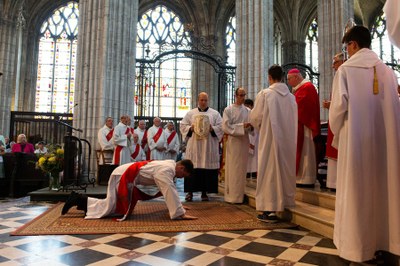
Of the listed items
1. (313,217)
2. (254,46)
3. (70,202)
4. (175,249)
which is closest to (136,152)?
(254,46)

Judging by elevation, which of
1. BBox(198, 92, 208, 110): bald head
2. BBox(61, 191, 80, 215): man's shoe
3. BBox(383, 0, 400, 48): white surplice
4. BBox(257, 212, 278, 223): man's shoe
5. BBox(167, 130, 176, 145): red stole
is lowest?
BBox(257, 212, 278, 223): man's shoe

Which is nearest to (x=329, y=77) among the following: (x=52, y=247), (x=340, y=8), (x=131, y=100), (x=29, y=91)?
(x=340, y=8)

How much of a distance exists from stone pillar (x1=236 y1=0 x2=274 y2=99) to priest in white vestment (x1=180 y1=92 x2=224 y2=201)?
466 cm

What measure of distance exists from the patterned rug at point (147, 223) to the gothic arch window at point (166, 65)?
1483cm

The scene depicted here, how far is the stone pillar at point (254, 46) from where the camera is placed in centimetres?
1119

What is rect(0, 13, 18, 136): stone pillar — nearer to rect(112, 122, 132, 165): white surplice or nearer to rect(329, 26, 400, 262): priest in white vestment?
rect(112, 122, 132, 165): white surplice

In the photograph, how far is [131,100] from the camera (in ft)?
36.2

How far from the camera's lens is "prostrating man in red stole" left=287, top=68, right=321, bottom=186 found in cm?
501

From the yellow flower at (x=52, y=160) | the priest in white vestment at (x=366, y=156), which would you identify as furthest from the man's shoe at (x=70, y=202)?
the priest in white vestment at (x=366, y=156)

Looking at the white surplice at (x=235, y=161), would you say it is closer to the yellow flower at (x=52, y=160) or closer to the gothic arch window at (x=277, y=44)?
the yellow flower at (x=52, y=160)

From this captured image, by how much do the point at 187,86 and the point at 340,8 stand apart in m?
10.8

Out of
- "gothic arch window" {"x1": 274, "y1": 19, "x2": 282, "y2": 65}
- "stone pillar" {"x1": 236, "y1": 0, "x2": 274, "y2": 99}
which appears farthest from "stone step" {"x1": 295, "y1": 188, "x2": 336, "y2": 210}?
"gothic arch window" {"x1": 274, "y1": 19, "x2": 282, "y2": 65}

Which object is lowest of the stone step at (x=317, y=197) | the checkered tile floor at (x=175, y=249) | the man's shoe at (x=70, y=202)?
the checkered tile floor at (x=175, y=249)

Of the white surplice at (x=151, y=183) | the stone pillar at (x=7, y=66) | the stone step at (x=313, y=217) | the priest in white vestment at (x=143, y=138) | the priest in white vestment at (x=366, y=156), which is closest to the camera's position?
→ the priest in white vestment at (x=366, y=156)
